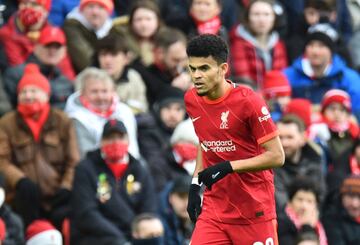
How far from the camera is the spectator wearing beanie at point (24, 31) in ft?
42.7

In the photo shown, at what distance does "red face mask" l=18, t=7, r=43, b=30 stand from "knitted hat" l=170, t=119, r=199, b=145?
179cm

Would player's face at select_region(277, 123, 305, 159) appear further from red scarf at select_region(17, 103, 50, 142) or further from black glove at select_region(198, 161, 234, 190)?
black glove at select_region(198, 161, 234, 190)

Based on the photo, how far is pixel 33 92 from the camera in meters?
12.1

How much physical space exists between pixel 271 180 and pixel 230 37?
19.5ft

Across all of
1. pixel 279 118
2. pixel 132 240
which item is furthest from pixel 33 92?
pixel 279 118

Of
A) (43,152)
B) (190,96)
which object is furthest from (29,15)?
(190,96)

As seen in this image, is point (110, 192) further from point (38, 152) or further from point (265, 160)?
point (265, 160)

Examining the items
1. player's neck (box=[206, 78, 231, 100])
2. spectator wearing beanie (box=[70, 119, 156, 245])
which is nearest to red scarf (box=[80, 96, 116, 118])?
spectator wearing beanie (box=[70, 119, 156, 245])

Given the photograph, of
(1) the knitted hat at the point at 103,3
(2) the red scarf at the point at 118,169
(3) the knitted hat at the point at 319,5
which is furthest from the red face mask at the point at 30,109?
(3) the knitted hat at the point at 319,5

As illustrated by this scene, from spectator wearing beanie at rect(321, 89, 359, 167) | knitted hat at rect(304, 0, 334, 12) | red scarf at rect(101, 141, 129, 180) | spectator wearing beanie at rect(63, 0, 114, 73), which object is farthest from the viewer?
knitted hat at rect(304, 0, 334, 12)

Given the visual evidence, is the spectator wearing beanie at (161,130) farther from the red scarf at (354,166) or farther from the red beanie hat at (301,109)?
the red scarf at (354,166)

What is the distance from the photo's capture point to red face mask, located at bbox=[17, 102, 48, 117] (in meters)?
12.0

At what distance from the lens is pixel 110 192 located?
11703 mm

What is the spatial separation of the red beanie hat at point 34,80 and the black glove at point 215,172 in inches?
145
